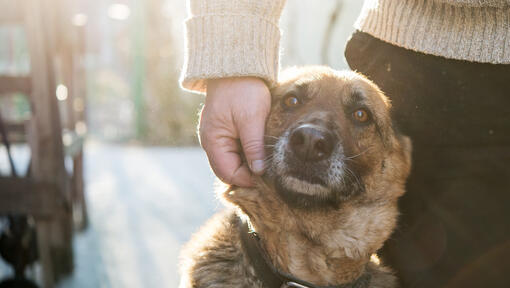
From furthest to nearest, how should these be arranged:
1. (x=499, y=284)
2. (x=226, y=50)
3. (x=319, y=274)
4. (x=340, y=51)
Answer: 1. (x=340, y=51)
2. (x=319, y=274)
3. (x=499, y=284)
4. (x=226, y=50)

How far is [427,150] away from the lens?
76.1 inches

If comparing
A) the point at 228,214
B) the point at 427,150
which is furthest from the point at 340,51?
the point at 228,214

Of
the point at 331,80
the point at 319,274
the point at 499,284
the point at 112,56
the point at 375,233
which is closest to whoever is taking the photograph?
the point at 499,284

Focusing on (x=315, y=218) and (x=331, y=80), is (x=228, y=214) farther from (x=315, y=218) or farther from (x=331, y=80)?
(x=331, y=80)

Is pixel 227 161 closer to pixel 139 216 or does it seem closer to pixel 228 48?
pixel 228 48

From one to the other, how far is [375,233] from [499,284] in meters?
0.47

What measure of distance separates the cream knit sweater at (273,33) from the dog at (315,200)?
0.32 metres

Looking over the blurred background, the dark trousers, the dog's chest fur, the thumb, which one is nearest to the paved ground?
the blurred background

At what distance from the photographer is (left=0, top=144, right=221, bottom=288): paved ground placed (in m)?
3.75

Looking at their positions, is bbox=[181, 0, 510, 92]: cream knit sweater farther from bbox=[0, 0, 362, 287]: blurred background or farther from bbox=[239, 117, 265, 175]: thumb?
bbox=[0, 0, 362, 287]: blurred background

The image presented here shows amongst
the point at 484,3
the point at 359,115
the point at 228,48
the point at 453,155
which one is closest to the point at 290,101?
the point at 359,115

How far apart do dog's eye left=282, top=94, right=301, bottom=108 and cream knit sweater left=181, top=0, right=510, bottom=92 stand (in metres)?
0.33

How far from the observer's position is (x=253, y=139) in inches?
61.5

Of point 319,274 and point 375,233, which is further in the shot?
point 375,233
